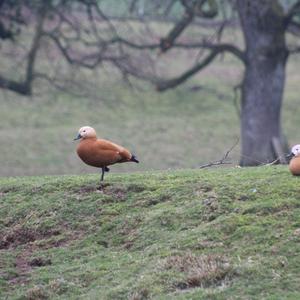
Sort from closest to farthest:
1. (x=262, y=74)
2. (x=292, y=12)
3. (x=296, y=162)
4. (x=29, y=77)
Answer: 1. (x=296, y=162)
2. (x=292, y=12)
3. (x=262, y=74)
4. (x=29, y=77)

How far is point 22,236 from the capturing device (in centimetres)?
885

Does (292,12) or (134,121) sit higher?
(292,12)

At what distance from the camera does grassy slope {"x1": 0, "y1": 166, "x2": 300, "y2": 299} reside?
7.20 m

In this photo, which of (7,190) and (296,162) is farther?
(7,190)

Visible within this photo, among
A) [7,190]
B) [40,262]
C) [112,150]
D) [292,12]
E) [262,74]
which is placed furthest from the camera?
[262,74]

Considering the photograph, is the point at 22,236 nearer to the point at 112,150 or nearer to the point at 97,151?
the point at 97,151

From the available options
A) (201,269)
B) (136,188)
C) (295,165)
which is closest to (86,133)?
(136,188)

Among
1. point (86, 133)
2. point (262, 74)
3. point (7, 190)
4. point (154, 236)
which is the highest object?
point (262, 74)

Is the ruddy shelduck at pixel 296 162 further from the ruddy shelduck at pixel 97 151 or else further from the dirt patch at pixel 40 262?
the dirt patch at pixel 40 262

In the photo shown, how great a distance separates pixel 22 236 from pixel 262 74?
1077cm

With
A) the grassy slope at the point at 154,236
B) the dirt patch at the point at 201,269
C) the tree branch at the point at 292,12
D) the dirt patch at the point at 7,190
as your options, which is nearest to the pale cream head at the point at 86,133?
the grassy slope at the point at 154,236

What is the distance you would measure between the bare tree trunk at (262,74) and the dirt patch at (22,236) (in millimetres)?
9820

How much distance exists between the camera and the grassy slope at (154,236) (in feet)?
23.6

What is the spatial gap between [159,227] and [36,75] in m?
13.6
